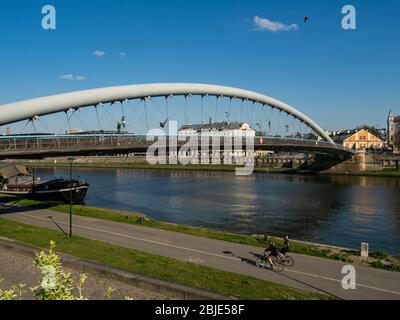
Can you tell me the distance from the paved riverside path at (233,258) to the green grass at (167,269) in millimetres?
984

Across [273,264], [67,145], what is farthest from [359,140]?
[273,264]

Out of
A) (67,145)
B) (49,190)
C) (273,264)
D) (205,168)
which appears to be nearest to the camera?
(273,264)

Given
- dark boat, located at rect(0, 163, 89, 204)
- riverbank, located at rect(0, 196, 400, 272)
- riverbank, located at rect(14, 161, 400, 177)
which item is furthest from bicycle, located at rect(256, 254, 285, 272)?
riverbank, located at rect(14, 161, 400, 177)

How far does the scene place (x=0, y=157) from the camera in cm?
2538

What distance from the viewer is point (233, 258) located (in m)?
17.3

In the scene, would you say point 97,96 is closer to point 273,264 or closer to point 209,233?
point 209,233

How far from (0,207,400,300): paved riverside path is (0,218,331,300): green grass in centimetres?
98

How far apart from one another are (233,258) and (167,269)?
3635 mm

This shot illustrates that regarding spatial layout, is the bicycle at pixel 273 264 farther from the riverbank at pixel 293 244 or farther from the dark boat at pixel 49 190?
the dark boat at pixel 49 190

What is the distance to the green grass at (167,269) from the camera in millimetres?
12480
